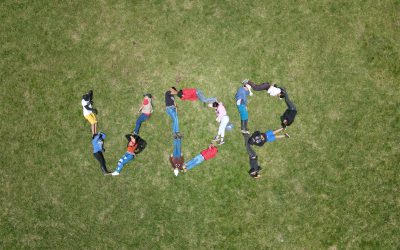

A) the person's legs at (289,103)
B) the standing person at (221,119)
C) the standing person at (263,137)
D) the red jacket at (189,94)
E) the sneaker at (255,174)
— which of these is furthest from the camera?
the red jacket at (189,94)

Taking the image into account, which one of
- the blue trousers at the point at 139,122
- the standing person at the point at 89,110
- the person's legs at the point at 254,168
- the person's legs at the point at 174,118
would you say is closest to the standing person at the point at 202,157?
the person's legs at the point at 174,118

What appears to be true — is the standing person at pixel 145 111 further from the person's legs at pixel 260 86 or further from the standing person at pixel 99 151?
A: the person's legs at pixel 260 86

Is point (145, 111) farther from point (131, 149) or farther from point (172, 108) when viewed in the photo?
point (131, 149)

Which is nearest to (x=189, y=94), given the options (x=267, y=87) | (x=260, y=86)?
(x=260, y=86)

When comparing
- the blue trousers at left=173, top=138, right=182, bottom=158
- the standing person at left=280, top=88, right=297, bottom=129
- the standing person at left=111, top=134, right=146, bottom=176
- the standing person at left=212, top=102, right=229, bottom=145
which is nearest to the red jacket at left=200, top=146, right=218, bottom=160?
the standing person at left=212, top=102, right=229, bottom=145

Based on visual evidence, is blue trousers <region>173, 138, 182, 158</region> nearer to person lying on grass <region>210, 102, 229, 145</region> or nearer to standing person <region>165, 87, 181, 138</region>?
standing person <region>165, 87, 181, 138</region>

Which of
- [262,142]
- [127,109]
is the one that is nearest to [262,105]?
[262,142]

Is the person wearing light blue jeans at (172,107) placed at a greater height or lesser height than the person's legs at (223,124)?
greater
